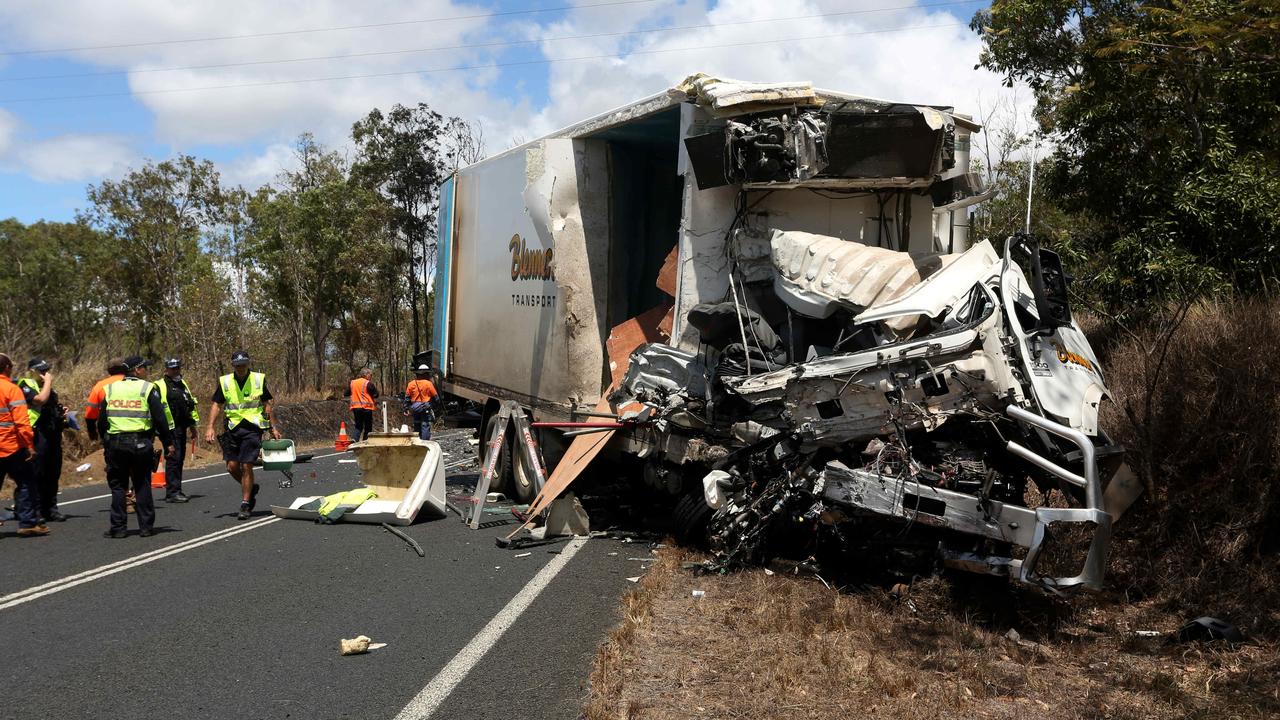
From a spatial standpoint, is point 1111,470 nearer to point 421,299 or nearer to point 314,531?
point 314,531

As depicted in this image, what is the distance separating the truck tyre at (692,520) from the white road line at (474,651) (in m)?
0.87

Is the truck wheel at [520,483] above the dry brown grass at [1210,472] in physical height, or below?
below

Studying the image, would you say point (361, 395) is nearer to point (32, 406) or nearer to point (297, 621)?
point (32, 406)

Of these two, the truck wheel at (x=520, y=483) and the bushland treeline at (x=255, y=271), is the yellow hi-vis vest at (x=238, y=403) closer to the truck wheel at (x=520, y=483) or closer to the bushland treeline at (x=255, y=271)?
the truck wheel at (x=520, y=483)

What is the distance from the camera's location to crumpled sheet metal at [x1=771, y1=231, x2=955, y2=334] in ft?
20.8

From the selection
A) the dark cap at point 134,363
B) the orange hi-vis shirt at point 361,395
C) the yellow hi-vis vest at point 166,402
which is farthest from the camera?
the orange hi-vis shirt at point 361,395

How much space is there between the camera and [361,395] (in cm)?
1655

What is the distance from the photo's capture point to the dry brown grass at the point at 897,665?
4129 millimetres

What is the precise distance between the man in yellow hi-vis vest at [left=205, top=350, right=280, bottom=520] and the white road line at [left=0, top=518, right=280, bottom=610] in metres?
0.62

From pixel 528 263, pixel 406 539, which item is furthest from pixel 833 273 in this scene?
pixel 528 263

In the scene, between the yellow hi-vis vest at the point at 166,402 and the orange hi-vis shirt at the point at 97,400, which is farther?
the yellow hi-vis vest at the point at 166,402

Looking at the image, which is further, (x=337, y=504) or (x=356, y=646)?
(x=337, y=504)

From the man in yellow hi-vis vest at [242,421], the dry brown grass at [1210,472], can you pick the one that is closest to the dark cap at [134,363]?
the man in yellow hi-vis vest at [242,421]

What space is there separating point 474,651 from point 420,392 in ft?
38.5
